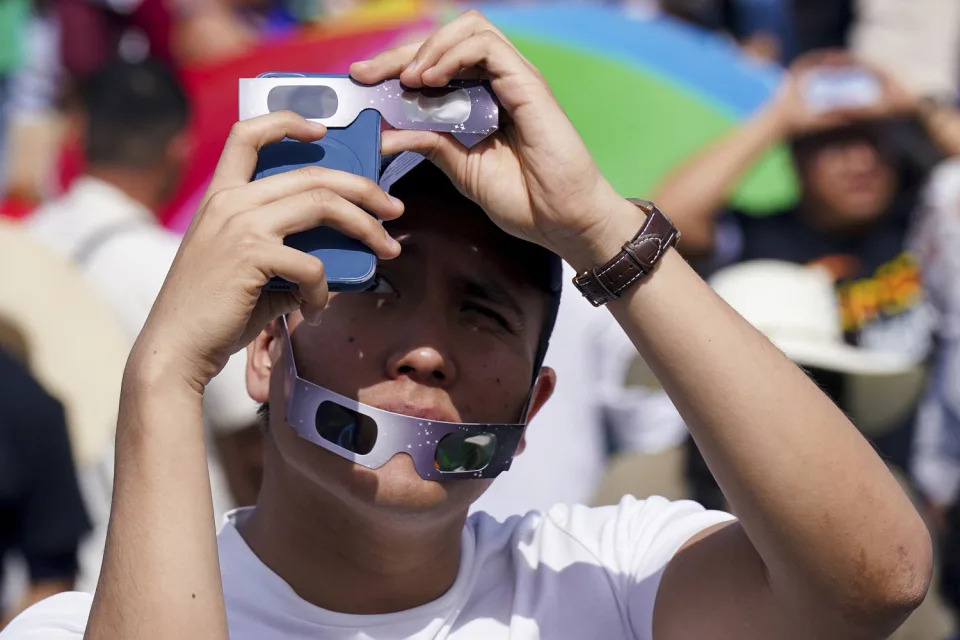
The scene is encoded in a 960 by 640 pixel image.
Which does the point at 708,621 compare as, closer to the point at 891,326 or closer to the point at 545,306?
the point at 545,306

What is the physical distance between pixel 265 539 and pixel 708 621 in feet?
2.22

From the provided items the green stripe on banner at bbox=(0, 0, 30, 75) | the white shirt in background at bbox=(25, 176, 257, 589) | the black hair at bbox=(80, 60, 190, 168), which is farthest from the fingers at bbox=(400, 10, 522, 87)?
the green stripe on banner at bbox=(0, 0, 30, 75)

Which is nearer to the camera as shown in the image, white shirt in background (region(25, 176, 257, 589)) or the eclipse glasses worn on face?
the eclipse glasses worn on face

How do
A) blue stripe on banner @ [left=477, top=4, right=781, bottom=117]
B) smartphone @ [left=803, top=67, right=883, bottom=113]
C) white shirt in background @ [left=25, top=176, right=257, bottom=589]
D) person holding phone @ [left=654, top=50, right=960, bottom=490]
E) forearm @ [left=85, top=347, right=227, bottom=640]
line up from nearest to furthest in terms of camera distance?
forearm @ [left=85, top=347, right=227, bottom=640], white shirt in background @ [left=25, top=176, right=257, bottom=589], person holding phone @ [left=654, top=50, right=960, bottom=490], smartphone @ [left=803, top=67, right=883, bottom=113], blue stripe on banner @ [left=477, top=4, right=781, bottom=117]

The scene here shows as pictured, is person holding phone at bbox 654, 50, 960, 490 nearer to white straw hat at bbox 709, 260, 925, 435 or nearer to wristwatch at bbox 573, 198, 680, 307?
white straw hat at bbox 709, 260, 925, 435

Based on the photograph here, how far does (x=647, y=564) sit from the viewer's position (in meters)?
2.04

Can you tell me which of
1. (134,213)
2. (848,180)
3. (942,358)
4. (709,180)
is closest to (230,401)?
(134,213)

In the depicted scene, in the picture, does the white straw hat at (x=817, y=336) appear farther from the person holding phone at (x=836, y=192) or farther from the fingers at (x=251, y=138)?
the fingers at (x=251, y=138)

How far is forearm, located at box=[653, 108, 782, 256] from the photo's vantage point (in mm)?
5164

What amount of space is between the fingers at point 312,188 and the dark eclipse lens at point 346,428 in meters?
0.32

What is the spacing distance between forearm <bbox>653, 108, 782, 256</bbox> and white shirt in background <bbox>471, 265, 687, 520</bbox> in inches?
49.6

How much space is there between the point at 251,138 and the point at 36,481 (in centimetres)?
207

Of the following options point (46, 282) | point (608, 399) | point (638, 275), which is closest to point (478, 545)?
point (638, 275)

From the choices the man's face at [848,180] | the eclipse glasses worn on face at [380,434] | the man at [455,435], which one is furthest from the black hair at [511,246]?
the man's face at [848,180]
